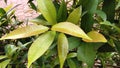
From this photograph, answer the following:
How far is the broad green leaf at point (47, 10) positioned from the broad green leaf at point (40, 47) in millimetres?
49

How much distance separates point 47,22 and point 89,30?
0.14 meters

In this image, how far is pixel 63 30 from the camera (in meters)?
0.78

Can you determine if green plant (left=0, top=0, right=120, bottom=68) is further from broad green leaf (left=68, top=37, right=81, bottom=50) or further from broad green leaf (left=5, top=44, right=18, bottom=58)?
broad green leaf (left=5, top=44, right=18, bottom=58)

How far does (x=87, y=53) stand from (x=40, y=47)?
6.2 inches

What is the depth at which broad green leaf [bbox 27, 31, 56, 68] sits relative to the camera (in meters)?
0.76

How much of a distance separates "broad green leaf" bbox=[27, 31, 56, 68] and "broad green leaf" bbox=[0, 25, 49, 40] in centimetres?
2

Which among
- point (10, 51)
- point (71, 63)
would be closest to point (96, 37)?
point (71, 63)

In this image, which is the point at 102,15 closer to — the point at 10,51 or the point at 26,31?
the point at 26,31

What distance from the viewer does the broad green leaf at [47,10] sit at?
84cm

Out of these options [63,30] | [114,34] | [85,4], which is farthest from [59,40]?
[114,34]

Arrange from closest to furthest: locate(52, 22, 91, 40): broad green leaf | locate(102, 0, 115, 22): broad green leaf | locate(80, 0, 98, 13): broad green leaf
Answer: locate(52, 22, 91, 40): broad green leaf < locate(80, 0, 98, 13): broad green leaf < locate(102, 0, 115, 22): broad green leaf

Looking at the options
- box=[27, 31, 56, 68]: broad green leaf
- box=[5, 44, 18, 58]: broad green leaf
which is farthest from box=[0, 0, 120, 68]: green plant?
box=[5, 44, 18, 58]: broad green leaf

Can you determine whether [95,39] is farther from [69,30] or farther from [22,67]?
[22,67]

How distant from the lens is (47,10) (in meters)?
0.85
